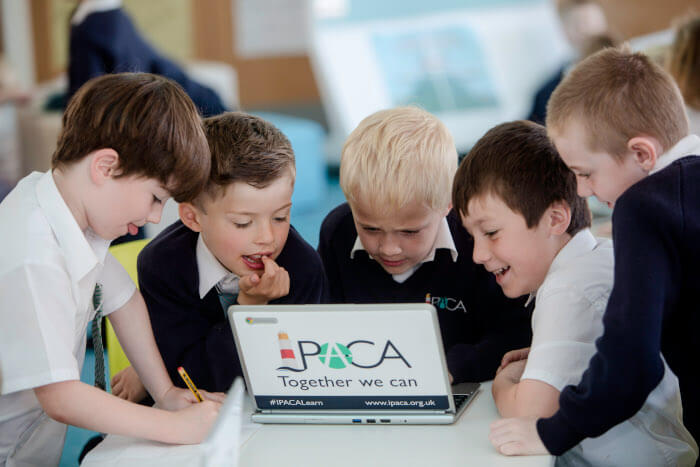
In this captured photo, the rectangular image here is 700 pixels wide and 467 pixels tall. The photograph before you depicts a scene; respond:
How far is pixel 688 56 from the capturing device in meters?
2.33

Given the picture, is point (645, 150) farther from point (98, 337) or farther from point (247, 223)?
point (98, 337)

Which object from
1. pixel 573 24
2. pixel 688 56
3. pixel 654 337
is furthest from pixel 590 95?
pixel 573 24

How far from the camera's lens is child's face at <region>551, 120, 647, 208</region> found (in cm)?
121

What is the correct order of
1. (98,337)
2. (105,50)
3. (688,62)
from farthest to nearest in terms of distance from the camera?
(105,50) < (688,62) < (98,337)

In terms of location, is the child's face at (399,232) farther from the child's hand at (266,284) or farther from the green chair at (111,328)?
the green chair at (111,328)

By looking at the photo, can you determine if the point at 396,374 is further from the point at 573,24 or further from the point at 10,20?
the point at 10,20

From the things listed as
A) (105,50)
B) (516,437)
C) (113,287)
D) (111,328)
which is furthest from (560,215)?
(105,50)

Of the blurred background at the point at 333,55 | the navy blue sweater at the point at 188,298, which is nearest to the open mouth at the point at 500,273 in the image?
the navy blue sweater at the point at 188,298

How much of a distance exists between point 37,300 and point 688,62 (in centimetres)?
192

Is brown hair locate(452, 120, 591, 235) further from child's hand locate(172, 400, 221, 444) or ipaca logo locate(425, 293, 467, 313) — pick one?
child's hand locate(172, 400, 221, 444)

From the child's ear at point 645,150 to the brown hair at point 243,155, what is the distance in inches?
22.7

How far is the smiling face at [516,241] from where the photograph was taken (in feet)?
4.45

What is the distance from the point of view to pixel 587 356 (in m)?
1.17

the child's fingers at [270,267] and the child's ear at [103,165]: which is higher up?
the child's ear at [103,165]
